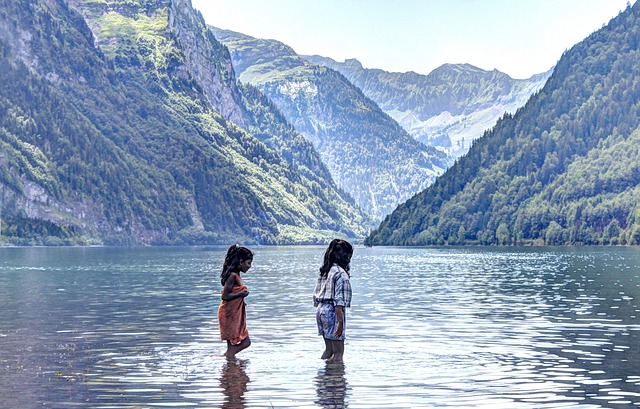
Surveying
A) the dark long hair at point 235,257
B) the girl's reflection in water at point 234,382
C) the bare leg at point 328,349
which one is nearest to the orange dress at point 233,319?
the dark long hair at point 235,257

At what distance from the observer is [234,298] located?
138ft

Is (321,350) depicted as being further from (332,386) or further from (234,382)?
(332,386)

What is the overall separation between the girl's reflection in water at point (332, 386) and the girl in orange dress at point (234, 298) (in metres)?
3.53

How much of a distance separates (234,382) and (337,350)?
194 inches

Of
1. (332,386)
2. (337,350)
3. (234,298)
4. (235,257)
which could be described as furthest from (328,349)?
(332,386)

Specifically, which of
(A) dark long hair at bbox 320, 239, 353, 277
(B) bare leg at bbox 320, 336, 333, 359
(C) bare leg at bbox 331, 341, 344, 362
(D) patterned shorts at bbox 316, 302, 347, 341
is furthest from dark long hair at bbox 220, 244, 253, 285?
(C) bare leg at bbox 331, 341, 344, 362

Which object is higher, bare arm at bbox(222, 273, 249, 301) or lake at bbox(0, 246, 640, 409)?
bare arm at bbox(222, 273, 249, 301)

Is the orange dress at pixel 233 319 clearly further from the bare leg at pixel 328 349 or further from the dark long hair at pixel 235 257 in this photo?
the bare leg at pixel 328 349

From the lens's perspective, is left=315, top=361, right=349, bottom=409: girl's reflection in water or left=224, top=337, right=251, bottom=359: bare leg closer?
left=315, top=361, right=349, bottom=409: girl's reflection in water

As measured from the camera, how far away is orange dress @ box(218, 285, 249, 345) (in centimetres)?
4244

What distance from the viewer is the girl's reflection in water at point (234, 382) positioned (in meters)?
34.1

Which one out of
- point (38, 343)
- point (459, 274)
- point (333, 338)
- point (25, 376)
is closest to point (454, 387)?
point (333, 338)

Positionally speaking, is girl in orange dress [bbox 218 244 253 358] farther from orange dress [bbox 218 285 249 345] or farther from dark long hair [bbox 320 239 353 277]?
dark long hair [bbox 320 239 353 277]

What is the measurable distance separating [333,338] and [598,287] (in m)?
67.7
